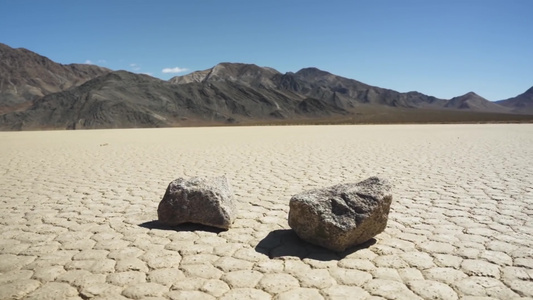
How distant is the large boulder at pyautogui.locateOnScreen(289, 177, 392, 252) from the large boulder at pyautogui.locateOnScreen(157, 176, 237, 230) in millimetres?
776

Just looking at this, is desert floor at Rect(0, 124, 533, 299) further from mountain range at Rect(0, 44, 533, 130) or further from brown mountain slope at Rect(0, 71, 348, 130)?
brown mountain slope at Rect(0, 71, 348, 130)

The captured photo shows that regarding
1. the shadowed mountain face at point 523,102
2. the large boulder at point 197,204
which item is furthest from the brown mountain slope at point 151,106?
the shadowed mountain face at point 523,102

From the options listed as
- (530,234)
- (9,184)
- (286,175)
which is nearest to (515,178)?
(530,234)

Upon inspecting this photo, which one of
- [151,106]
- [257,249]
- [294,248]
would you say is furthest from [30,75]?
[294,248]

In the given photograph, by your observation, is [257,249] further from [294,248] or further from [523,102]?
[523,102]

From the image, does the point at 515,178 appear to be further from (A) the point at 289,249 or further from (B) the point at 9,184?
(B) the point at 9,184

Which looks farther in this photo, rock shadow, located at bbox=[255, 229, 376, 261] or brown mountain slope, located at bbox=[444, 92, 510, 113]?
brown mountain slope, located at bbox=[444, 92, 510, 113]

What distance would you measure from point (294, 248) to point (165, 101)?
220 ft

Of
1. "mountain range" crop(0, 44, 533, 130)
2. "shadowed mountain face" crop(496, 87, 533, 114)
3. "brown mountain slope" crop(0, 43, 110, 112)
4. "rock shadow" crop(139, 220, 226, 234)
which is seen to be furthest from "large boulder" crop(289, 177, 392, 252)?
"shadowed mountain face" crop(496, 87, 533, 114)

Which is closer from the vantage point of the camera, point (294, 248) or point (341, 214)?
point (341, 214)

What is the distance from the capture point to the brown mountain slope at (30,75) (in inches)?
3548

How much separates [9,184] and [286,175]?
16.5 ft

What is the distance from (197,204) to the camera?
3.60 meters

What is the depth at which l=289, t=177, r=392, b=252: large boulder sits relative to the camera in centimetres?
298
